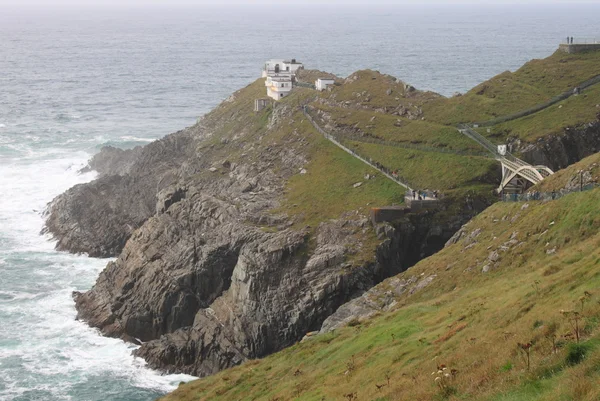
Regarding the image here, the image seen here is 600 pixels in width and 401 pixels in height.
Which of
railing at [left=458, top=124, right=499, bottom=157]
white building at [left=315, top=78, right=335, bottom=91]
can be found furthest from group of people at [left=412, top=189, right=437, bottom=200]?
white building at [left=315, top=78, right=335, bottom=91]

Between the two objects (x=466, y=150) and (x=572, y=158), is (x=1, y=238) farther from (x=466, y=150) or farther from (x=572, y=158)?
(x=572, y=158)

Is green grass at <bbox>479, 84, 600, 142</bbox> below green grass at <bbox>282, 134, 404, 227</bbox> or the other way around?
the other way around

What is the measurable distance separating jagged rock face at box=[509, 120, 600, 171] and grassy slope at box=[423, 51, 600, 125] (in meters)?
11.0

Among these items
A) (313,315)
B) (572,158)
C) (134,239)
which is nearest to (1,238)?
(134,239)

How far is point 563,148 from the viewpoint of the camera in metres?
98.4

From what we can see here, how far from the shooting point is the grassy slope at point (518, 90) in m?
112

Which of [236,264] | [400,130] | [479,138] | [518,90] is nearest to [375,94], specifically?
[400,130]

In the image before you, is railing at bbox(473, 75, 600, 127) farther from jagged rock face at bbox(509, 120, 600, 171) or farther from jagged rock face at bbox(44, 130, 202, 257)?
jagged rock face at bbox(44, 130, 202, 257)

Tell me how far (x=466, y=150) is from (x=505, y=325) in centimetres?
6551

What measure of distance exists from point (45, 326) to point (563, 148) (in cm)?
5784

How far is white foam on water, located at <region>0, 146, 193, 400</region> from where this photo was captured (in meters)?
76.9

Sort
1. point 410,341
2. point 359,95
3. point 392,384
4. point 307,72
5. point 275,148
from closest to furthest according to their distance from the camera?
point 392,384, point 410,341, point 275,148, point 359,95, point 307,72

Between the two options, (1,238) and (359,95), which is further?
(359,95)

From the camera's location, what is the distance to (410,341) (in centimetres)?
4603
